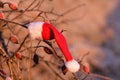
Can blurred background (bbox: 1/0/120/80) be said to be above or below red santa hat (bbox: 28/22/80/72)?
above

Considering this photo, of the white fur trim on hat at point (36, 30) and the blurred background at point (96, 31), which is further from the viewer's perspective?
the blurred background at point (96, 31)

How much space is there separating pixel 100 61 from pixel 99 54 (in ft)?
0.54

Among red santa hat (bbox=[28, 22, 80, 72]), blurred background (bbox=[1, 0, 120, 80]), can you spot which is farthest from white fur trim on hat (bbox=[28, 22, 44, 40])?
blurred background (bbox=[1, 0, 120, 80])

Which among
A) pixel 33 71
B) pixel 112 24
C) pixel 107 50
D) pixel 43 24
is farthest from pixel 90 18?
pixel 43 24

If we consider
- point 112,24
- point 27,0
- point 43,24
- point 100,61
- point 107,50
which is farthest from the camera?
point 112,24

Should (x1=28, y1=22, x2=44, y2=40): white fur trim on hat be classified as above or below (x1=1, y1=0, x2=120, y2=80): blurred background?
below

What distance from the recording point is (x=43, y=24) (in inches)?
50.6

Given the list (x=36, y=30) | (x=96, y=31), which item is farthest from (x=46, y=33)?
(x=96, y=31)

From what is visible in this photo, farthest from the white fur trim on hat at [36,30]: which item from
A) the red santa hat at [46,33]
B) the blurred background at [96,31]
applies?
the blurred background at [96,31]

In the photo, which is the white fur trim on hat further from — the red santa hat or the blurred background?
the blurred background

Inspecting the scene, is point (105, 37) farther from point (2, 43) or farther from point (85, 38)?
point (2, 43)

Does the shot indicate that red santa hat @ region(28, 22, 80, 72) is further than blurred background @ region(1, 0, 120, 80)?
No

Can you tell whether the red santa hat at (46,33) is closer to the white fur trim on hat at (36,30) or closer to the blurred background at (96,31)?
the white fur trim on hat at (36,30)

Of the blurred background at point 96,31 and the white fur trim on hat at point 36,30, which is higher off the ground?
the blurred background at point 96,31
